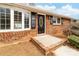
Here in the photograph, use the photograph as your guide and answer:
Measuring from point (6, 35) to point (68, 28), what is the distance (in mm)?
2528

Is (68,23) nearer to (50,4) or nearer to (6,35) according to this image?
(50,4)

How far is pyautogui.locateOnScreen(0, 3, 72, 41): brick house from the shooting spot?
6.94 metres

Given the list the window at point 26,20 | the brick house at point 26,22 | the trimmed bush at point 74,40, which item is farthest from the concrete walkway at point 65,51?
the window at point 26,20

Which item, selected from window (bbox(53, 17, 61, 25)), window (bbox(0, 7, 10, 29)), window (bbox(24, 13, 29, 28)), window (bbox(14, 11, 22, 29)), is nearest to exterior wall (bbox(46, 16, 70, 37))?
window (bbox(53, 17, 61, 25))

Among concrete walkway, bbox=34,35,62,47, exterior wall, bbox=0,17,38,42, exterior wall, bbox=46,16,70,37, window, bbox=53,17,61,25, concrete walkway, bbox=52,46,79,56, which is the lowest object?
concrete walkway, bbox=52,46,79,56

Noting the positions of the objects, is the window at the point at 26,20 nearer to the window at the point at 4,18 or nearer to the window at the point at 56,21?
the window at the point at 4,18

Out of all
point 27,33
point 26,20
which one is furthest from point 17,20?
point 27,33

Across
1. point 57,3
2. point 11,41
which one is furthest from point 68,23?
point 11,41

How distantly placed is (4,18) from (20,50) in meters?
1.61

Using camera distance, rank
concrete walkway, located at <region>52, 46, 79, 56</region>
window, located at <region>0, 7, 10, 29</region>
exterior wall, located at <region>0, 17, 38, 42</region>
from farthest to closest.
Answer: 1. window, located at <region>0, 7, 10, 29</region>
2. exterior wall, located at <region>0, 17, 38, 42</region>
3. concrete walkway, located at <region>52, 46, 79, 56</region>

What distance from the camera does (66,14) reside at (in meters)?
6.61

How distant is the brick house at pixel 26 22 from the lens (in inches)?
273

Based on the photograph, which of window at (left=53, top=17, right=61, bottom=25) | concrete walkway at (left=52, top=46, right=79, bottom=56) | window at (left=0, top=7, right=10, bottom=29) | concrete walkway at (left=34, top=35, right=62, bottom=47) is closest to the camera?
concrete walkway at (left=52, top=46, right=79, bottom=56)

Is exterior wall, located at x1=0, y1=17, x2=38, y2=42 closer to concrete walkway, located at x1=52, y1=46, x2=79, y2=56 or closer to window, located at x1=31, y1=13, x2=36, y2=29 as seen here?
window, located at x1=31, y1=13, x2=36, y2=29
